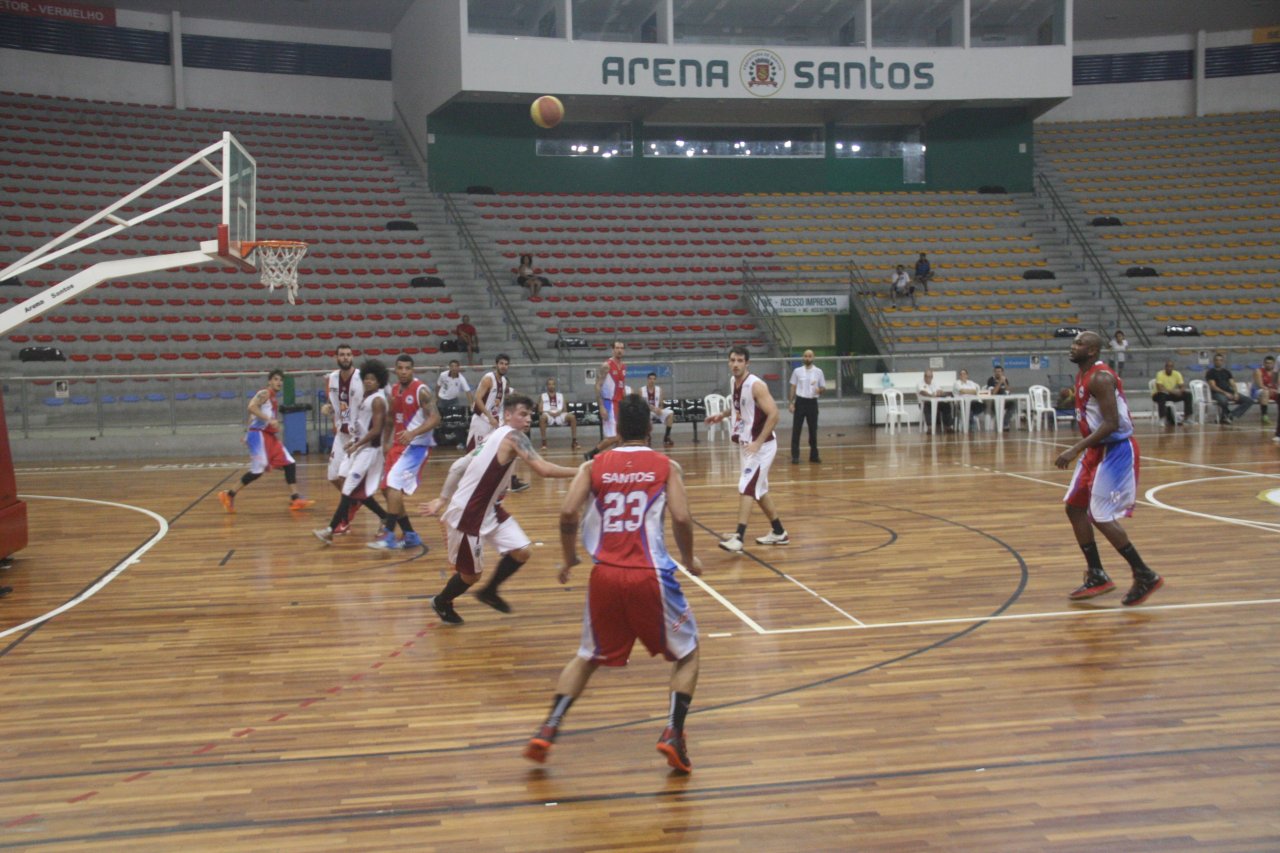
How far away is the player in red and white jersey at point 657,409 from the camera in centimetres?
2020

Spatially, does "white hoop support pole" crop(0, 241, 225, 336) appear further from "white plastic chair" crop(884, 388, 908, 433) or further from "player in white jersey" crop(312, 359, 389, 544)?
"white plastic chair" crop(884, 388, 908, 433)

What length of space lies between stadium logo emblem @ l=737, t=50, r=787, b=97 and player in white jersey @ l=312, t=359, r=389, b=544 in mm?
21389

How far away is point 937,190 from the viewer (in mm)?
33156

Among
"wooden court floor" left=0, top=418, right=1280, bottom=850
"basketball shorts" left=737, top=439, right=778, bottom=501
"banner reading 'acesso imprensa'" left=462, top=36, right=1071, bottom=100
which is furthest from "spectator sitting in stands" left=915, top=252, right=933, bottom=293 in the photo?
"basketball shorts" left=737, top=439, right=778, bottom=501

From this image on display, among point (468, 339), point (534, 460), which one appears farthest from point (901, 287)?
point (534, 460)

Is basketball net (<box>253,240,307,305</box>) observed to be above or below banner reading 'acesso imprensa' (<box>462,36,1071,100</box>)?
below

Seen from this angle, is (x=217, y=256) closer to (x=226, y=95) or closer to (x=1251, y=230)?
(x=226, y=95)

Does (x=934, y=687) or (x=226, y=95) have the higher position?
(x=226, y=95)

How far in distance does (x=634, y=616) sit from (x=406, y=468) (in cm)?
592

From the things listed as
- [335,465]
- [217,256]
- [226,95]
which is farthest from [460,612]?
[226,95]

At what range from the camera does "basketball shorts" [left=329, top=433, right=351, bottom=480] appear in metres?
11.7

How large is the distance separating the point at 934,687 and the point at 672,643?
191 centimetres

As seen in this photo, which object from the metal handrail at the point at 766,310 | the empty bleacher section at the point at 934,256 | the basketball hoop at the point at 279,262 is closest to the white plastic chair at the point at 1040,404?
the empty bleacher section at the point at 934,256

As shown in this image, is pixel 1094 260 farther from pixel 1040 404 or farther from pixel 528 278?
pixel 528 278
